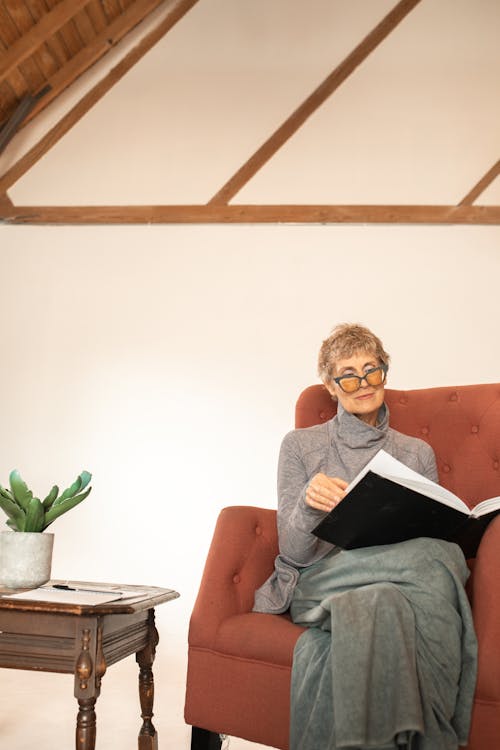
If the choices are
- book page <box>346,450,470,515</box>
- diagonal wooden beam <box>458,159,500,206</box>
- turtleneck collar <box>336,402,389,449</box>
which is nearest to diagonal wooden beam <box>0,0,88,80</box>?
diagonal wooden beam <box>458,159,500,206</box>

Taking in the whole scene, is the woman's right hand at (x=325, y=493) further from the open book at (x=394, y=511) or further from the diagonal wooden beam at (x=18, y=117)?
the diagonal wooden beam at (x=18, y=117)

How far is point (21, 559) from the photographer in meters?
1.66

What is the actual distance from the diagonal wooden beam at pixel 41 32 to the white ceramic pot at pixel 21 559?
3.25m

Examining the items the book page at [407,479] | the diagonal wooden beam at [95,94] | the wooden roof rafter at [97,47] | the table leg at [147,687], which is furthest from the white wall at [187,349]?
the book page at [407,479]

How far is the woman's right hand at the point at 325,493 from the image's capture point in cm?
164

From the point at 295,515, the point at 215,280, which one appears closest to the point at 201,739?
the point at 295,515

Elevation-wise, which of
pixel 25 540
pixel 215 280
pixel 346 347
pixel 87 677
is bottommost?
pixel 87 677

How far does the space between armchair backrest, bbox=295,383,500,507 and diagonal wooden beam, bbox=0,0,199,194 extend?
303 centimetres

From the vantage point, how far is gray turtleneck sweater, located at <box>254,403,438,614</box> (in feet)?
5.90

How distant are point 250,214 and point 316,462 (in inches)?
103

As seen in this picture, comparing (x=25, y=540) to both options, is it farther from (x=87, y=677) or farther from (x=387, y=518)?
(x=387, y=518)

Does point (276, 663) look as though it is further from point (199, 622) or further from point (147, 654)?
point (147, 654)

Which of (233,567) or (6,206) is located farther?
(6,206)

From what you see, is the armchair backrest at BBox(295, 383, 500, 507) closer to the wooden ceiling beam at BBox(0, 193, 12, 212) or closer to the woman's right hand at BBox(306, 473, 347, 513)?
the woman's right hand at BBox(306, 473, 347, 513)
